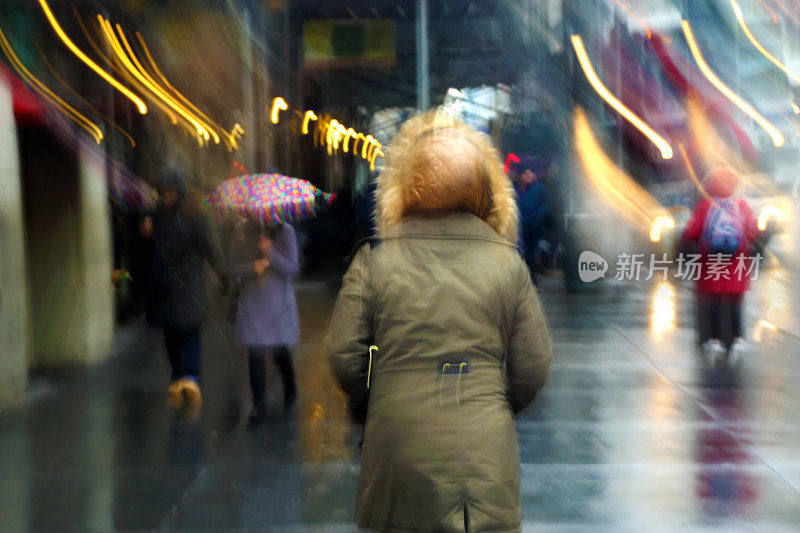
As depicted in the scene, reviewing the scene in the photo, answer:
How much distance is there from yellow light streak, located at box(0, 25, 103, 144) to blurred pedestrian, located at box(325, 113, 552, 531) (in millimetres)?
5979

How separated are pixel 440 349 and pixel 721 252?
22.2 ft

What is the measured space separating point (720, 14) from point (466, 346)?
13.8 metres

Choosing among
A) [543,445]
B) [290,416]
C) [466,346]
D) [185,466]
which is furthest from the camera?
[290,416]

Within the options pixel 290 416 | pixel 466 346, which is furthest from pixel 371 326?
pixel 290 416

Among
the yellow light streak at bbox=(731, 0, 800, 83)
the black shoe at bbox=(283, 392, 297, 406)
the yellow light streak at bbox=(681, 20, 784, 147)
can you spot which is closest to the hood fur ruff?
the black shoe at bbox=(283, 392, 297, 406)

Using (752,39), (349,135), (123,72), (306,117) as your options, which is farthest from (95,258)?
(349,135)

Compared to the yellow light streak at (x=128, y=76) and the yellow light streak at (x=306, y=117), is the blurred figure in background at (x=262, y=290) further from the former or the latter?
the yellow light streak at (x=306, y=117)

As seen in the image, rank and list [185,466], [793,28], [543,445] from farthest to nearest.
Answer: [793,28]
[543,445]
[185,466]

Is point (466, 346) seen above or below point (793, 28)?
below

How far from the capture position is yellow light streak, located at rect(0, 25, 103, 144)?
7586mm

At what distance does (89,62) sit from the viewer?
9367 millimetres

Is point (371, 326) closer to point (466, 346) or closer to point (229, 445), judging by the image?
Answer: point (466, 346)

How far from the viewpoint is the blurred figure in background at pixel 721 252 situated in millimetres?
8578

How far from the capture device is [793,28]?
1381 cm
